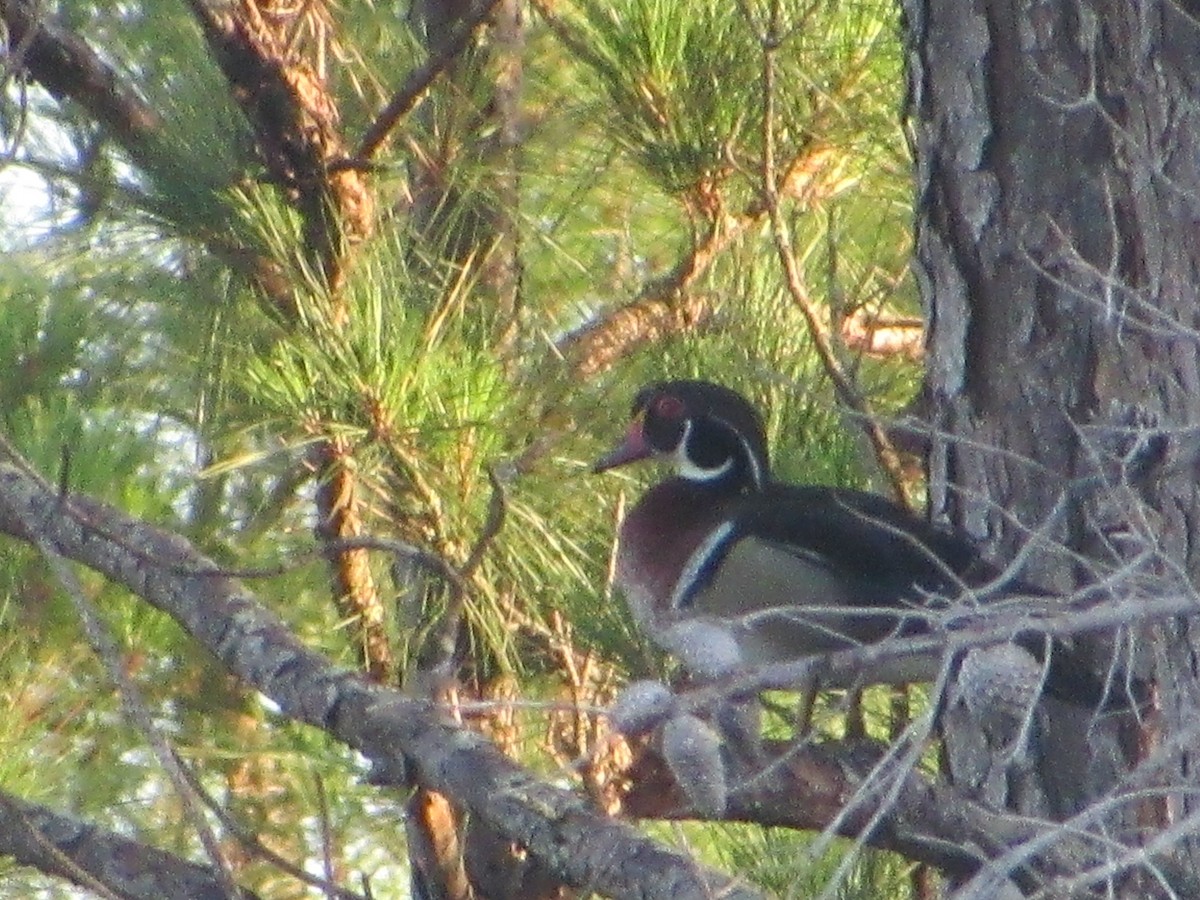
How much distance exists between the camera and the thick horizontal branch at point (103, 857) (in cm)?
182

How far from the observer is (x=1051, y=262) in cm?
200

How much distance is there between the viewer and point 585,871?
5.53ft

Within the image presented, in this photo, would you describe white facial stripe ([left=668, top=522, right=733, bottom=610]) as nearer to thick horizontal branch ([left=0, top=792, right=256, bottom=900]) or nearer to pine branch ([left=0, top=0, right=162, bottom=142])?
thick horizontal branch ([left=0, top=792, right=256, bottom=900])

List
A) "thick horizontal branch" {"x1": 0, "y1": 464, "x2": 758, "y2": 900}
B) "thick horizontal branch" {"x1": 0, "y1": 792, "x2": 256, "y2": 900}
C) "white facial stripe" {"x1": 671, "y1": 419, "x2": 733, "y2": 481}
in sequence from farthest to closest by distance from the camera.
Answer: "white facial stripe" {"x1": 671, "y1": 419, "x2": 733, "y2": 481} < "thick horizontal branch" {"x1": 0, "y1": 792, "x2": 256, "y2": 900} < "thick horizontal branch" {"x1": 0, "y1": 464, "x2": 758, "y2": 900}

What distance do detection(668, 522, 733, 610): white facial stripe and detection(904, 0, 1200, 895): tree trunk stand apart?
292 millimetres

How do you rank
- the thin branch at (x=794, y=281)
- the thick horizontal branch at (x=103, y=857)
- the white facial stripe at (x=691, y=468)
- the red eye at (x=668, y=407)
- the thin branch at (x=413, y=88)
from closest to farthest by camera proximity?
the thick horizontal branch at (x=103, y=857), the thin branch at (x=794, y=281), the thin branch at (x=413, y=88), the red eye at (x=668, y=407), the white facial stripe at (x=691, y=468)

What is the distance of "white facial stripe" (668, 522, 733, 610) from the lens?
225 centimetres

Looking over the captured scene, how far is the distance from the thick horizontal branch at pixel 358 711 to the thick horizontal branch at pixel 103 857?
163 mm

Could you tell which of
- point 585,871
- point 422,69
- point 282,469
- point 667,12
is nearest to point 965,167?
point 667,12

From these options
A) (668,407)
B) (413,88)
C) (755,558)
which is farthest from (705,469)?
(413,88)

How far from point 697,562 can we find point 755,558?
82mm

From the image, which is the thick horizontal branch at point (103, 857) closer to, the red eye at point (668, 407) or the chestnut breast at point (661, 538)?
the chestnut breast at point (661, 538)

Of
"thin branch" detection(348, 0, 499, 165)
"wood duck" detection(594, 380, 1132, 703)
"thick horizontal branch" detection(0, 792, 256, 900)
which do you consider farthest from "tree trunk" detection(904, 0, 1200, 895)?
"thick horizontal branch" detection(0, 792, 256, 900)

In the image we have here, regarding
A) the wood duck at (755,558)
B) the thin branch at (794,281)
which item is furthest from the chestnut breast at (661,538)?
the thin branch at (794,281)
